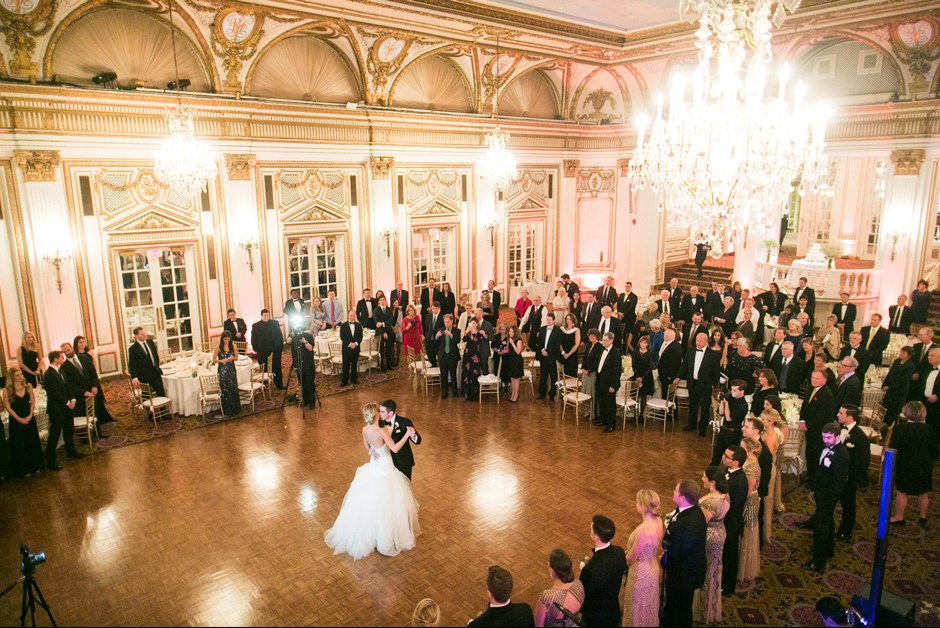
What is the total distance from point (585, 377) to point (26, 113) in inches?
360

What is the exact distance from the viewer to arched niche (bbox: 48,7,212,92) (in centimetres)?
962

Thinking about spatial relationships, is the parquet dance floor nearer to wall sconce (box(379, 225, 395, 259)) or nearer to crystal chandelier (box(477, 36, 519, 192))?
wall sconce (box(379, 225, 395, 259))

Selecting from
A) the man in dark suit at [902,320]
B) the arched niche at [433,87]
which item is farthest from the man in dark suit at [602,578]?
the arched niche at [433,87]

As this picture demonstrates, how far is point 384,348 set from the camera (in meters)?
11.6

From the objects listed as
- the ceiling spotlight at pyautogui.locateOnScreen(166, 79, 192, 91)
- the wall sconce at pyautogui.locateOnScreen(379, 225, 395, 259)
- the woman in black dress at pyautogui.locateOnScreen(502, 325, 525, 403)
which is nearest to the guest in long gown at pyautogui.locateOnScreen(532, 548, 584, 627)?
the woman in black dress at pyautogui.locateOnScreen(502, 325, 525, 403)

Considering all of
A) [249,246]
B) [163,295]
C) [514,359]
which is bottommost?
[514,359]

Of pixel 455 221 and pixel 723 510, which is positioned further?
pixel 455 221

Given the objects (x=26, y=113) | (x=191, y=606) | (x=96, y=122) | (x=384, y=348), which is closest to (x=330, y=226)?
(x=384, y=348)

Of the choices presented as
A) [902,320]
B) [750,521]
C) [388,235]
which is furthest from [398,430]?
[902,320]

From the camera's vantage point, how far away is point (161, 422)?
9.11 metres

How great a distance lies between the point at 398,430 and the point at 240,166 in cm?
747

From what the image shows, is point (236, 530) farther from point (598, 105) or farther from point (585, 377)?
point (598, 105)

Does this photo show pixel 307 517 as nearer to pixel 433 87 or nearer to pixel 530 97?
pixel 433 87

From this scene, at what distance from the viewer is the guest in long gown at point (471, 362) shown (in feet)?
32.0
